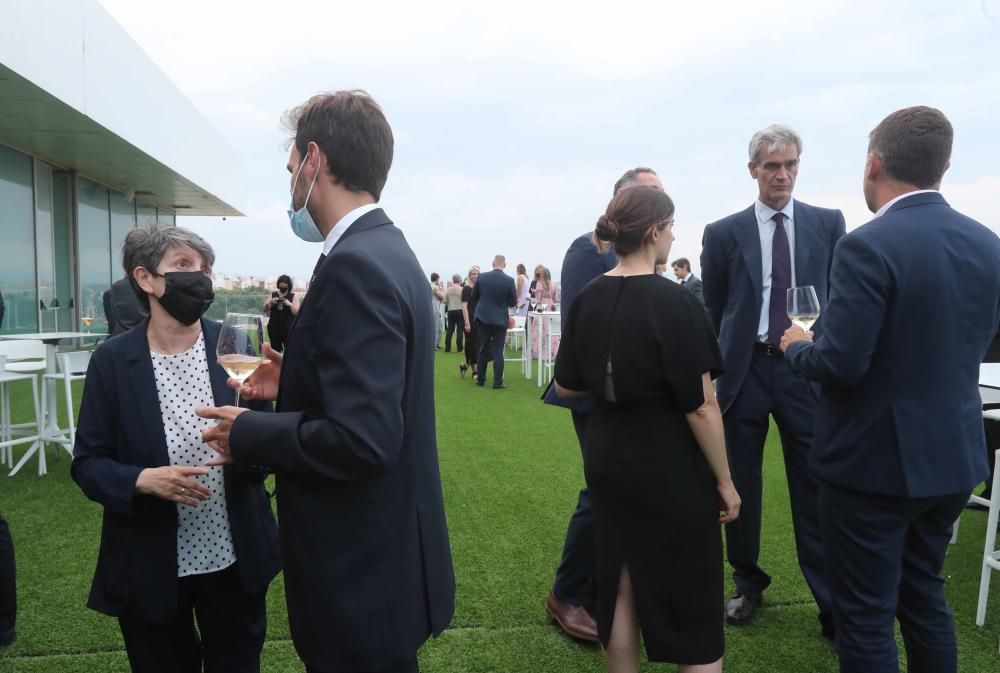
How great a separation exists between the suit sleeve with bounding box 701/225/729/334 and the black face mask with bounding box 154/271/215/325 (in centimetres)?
209

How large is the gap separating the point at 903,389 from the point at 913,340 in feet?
0.46

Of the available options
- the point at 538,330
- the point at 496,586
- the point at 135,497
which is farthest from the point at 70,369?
the point at 538,330

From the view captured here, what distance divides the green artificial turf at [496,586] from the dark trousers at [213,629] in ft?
2.73

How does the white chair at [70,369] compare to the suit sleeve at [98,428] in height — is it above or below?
below

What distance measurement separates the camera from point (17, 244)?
39.2 feet

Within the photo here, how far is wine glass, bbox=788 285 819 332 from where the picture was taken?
7.27 feet

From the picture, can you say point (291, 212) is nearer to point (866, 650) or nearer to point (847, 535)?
point (847, 535)

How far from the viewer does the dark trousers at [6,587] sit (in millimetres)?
2793

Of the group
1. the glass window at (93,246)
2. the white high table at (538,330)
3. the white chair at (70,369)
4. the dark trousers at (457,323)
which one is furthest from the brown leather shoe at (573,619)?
the glass window at (93,246)

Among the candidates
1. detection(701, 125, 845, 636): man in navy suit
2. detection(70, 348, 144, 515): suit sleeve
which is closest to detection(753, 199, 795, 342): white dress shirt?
detection(701, 125, 845, 636): man in navy suit

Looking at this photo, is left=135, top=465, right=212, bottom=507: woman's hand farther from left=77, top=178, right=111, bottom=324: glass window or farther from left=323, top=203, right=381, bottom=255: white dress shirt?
left=77, top=178, right=111, bottom=324: glass window

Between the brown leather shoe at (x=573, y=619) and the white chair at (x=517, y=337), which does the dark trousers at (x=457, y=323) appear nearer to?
the white chair at (x=517, y=337)

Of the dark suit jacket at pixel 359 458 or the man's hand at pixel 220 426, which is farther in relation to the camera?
the man's hand at pixel 220 426

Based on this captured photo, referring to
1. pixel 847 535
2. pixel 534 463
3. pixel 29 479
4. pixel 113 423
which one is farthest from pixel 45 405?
pixel 847 535
